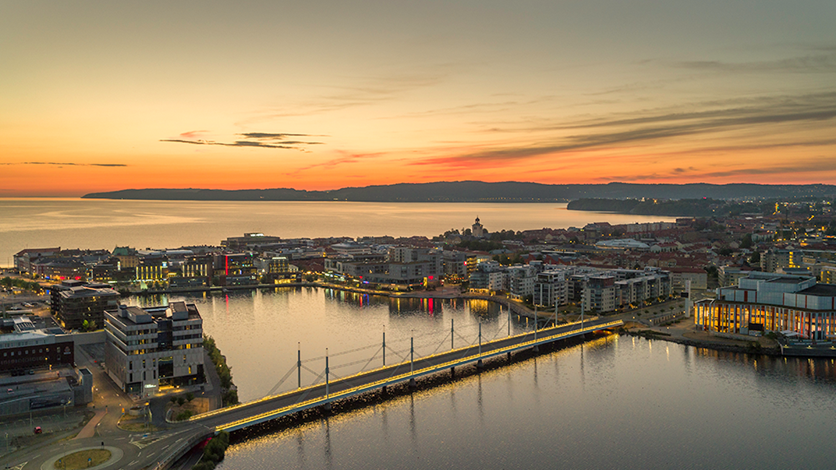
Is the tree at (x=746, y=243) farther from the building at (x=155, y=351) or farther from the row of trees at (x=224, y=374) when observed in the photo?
the building at (x=155, y=351)

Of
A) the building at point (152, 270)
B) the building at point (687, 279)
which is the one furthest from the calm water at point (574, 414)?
the building at point (152, 270)

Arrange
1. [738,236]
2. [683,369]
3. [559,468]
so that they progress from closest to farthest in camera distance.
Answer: [559,468], [683,369], [738,236]

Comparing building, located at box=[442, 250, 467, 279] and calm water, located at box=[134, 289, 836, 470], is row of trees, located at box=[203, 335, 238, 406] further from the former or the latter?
building, located at box=[442, 250, 467, 279]

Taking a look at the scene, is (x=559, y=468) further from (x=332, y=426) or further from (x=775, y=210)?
(x=775, y=210)

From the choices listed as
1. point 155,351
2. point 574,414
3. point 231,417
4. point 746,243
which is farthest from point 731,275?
point 155,351

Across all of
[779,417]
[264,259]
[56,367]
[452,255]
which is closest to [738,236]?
[452,255]

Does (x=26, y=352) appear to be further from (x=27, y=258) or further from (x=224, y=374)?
(x=27, y=258)
